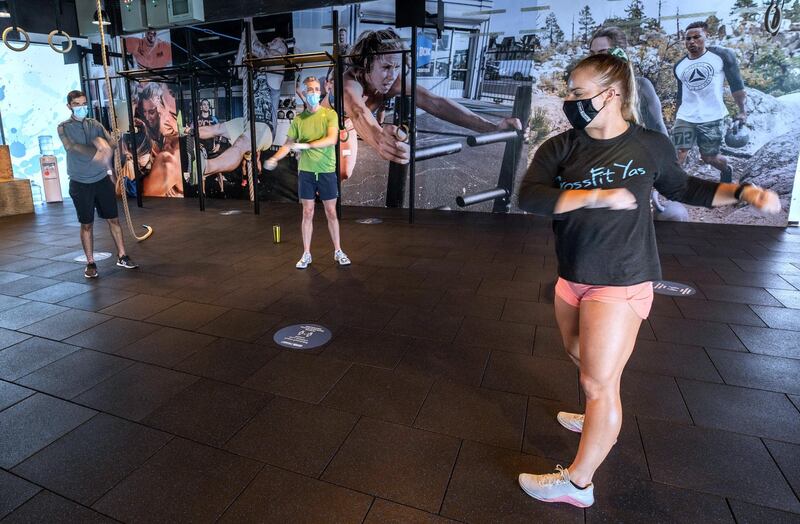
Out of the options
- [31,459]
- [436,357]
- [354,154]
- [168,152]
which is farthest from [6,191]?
[436,357]

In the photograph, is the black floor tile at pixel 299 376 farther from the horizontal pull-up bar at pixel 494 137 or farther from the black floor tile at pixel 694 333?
the horizontal pull-up bar at pixel 494 137

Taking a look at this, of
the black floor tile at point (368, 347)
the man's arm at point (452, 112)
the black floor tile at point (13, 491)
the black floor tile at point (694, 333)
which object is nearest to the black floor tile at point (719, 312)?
the black floor tile at point (694, 333)

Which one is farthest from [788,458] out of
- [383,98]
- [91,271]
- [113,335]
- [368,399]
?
[383,98]

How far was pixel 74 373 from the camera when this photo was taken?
9.03 feet

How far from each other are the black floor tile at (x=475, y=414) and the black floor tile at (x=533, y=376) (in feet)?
0.34

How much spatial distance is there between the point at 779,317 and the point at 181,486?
4.26m

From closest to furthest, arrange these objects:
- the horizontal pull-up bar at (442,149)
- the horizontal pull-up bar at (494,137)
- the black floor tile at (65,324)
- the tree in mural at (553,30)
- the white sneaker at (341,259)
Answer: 1. the black floor tile at (65,324)
2. the white sneaker at (341,259)
3. the tree in mural at (553,30)
4. the horizontal pull-up bar at (494,137)
5. the horizontal pull-up bar at (442,149)

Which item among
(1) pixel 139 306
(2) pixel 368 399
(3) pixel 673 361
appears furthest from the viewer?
(1) pixel 139 306

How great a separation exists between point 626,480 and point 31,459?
251 cm

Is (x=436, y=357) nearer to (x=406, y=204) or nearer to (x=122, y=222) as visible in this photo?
(x=406, y=204)

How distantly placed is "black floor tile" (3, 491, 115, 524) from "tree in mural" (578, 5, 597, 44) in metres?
8.54

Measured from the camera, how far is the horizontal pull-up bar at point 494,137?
818 cm

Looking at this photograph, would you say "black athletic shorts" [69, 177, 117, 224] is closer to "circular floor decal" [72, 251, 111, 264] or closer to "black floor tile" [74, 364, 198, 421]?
"circular floor decal" [72, 251, 111, 264]

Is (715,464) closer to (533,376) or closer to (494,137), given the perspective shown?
(533,376)
